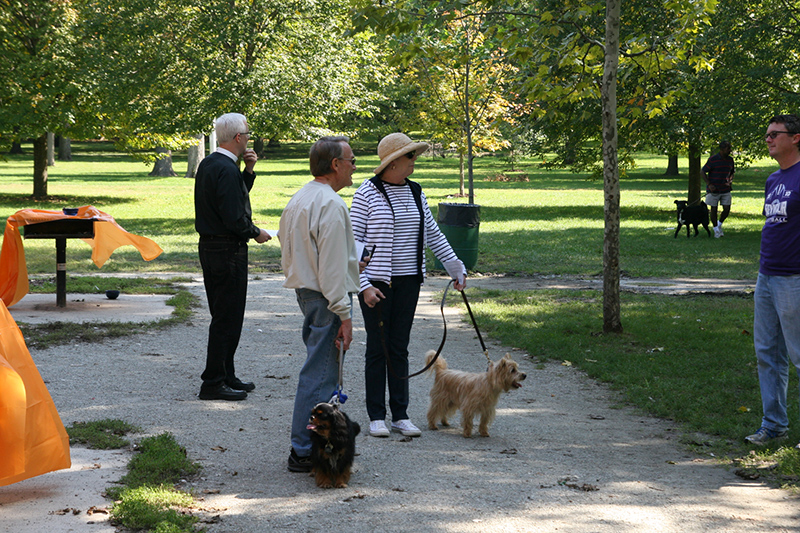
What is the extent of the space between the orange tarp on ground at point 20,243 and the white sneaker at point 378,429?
17.2 feet

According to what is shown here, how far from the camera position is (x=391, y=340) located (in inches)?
217

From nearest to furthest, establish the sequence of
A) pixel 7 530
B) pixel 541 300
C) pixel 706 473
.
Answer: pixel 7 530
pixel 706 473
pixel 541 300

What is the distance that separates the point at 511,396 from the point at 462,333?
2575 millimetres

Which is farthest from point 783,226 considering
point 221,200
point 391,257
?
point 221,200

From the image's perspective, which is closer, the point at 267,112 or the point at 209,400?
the point at 209,400

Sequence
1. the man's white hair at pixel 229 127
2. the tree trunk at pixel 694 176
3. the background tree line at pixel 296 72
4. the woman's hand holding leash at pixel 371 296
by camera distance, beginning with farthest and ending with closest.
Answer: the tree trunk at pixel 694 176 < the background tree line at pixel 296 72 < the man's white hair at pixel 229 127 < the woman's hand holding leash at pixel 371 296

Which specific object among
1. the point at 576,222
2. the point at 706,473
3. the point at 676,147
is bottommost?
the point at 706,473

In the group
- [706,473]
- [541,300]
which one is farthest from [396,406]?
[541,300]

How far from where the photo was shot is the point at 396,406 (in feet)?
18.6

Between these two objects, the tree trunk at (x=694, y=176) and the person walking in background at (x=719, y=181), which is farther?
the tree trunk at (x=694, y=176)

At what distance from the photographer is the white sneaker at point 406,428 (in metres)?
5.57

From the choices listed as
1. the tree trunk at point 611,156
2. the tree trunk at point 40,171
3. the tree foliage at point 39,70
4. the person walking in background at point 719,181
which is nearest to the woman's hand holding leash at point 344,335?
the tree trunk at point 611,156

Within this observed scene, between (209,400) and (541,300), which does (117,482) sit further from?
(541,300)

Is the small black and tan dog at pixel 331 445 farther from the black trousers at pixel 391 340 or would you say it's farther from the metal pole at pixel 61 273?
the metal pole at pixel 61 273
